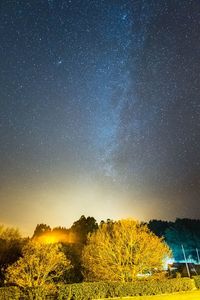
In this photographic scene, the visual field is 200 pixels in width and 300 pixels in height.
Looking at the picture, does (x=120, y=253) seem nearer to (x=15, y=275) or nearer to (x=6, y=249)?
(x=15, y=275)

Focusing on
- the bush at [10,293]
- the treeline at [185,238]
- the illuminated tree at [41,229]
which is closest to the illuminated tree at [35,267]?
the bush at [10,293]

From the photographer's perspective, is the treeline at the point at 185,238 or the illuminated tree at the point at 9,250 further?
the treeline at the point at 185,238

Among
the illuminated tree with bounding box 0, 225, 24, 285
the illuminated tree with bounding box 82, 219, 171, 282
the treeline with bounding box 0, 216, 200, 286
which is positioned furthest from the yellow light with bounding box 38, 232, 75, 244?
the illuminated tree with bounding box 82, 219, 171, 282

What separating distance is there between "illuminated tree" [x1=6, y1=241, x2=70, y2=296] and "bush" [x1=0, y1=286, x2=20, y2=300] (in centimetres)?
64

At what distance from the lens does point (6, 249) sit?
43500 mm

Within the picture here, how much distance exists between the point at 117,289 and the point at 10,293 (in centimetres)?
932

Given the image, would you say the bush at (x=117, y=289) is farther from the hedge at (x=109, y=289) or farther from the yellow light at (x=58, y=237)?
the yellow light at (x=58, y=237)

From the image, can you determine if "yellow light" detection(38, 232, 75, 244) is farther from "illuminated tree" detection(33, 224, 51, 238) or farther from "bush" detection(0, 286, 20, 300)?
"bush" detection(0, 286, 20, 300)

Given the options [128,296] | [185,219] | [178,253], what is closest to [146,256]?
[128,296]

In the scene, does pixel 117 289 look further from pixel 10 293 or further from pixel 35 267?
pixel 10 293

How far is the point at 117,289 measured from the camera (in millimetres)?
29188

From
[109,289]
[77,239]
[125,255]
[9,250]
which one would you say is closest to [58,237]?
[77,239]

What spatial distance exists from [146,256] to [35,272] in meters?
11.3

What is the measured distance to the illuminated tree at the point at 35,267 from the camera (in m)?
28.1
